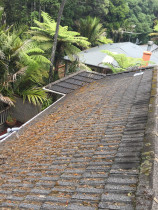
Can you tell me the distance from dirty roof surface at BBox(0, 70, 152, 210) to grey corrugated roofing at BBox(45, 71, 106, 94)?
3.19 m

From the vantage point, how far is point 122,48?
2039 cm

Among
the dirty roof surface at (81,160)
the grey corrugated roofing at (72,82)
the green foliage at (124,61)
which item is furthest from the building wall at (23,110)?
the green foliage at (124,61)

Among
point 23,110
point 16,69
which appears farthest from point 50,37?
point 23,110

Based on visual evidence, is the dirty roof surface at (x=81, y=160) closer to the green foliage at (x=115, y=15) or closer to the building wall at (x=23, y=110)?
the building wall at (x=23, y=110)

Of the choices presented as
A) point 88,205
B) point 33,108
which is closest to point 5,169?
point 88,205

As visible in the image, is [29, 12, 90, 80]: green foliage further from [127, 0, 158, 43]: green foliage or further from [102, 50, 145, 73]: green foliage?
[127, 0, 158, 43]: green foliage

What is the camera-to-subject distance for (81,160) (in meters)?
3.14

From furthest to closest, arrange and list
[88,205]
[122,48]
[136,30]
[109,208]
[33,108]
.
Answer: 1. [136,30]
2. [122,48]
3. [33,108]
4. [88,205]
5. [109,208]

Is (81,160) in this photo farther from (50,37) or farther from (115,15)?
(115,15)

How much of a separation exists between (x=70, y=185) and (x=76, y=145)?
48.6 inches

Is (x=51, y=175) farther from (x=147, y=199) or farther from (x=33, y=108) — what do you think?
(x=33, y=108)

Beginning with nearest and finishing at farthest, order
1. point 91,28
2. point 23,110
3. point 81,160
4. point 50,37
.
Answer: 1. point 81,160
2. point 23,110
3. point 50,37
4. point 91,28

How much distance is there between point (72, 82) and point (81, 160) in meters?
6.64

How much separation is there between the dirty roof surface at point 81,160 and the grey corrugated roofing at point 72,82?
3.19 meters
